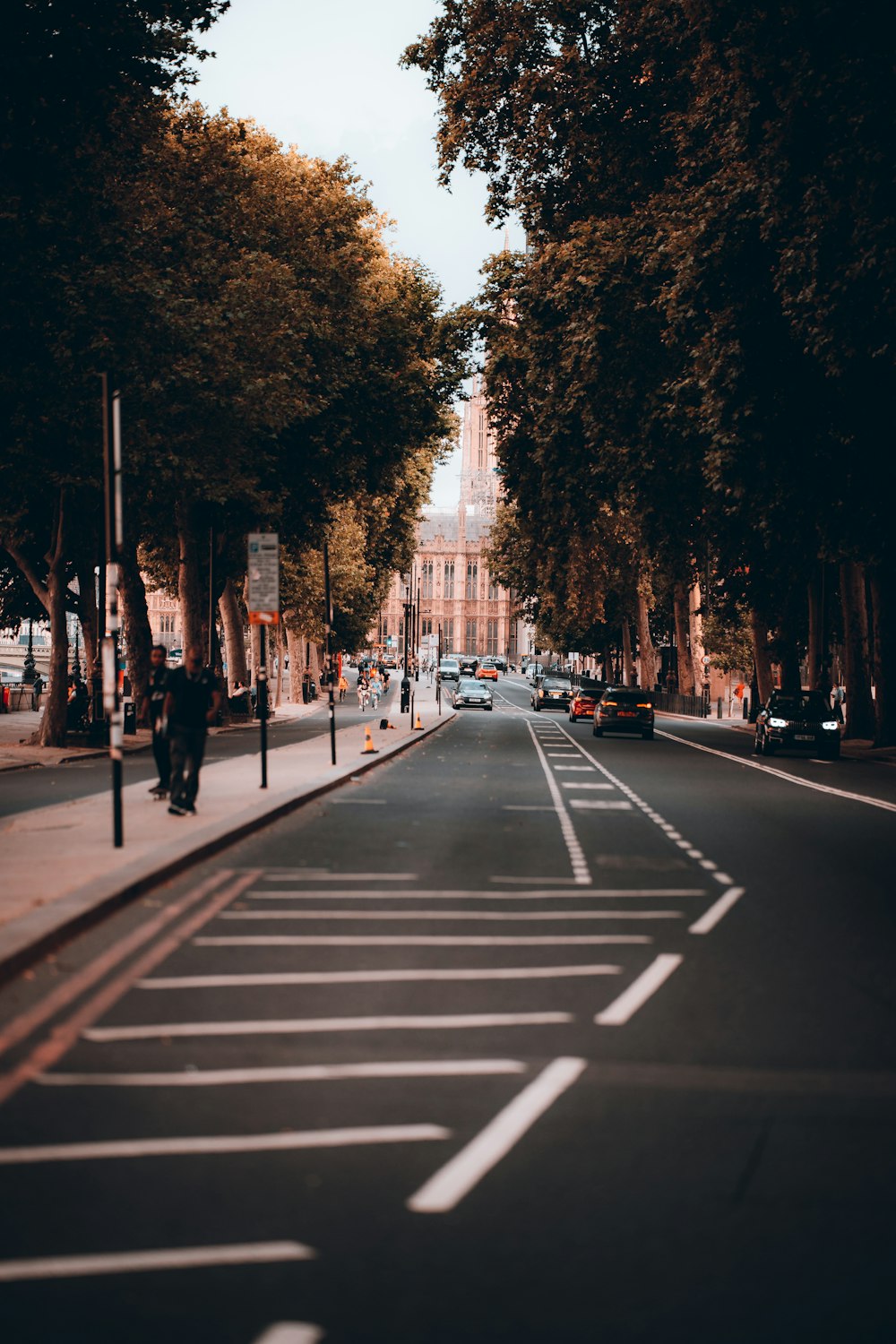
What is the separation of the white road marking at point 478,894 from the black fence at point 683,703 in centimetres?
5821

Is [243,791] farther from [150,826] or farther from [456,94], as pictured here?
[456,94]

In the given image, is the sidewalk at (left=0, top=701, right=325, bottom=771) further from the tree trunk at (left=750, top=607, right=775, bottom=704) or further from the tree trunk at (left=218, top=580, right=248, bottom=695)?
the tree trunk at (left=750, top=607, right=775, bottom=704)

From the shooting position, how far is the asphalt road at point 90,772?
21859mm

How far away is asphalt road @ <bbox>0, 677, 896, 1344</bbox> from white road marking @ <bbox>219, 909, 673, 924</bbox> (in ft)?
0.20

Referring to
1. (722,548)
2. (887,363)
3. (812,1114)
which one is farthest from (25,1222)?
(722,548)

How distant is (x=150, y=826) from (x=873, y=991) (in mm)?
9536

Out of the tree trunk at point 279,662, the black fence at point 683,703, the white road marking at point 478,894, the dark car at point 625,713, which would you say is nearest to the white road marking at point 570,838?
the white road marking at point 478,894

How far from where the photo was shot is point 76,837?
49.9 ft

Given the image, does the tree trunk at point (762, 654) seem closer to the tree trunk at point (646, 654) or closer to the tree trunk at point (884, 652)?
the tree trunk at point (884, 652)

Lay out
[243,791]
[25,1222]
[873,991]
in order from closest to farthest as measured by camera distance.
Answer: [25,1222], [873,991], [243,791]

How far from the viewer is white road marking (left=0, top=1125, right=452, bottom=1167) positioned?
5312 millimetres

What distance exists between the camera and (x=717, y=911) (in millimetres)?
11477

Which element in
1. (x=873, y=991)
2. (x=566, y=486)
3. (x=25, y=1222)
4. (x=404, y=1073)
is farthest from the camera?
(x=566, y=486)

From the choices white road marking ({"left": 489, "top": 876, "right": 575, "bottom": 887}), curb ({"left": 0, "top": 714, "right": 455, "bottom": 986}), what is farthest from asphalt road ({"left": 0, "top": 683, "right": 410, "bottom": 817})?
white road marking ({"left": 489, "top": 876, "right": 575, "bottom": 887})
